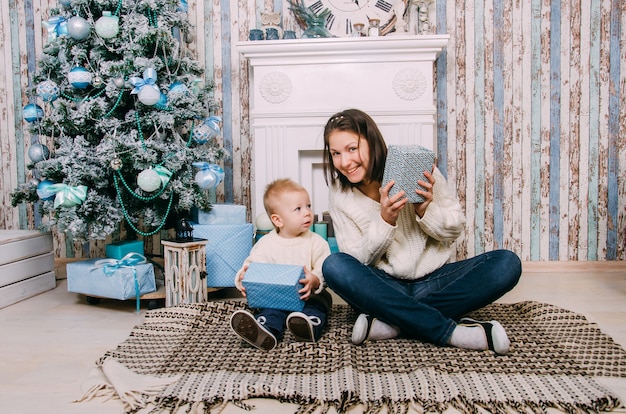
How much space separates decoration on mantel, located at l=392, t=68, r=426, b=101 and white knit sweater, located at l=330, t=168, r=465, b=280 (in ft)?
2.85

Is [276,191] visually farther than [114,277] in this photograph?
No

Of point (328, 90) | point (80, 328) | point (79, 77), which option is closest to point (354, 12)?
point (328, 90)

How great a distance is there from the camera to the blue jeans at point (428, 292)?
1537mm

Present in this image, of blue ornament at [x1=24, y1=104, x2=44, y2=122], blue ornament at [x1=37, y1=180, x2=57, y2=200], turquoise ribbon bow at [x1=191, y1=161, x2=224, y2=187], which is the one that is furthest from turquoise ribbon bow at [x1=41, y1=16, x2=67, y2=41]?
turquoise ribbon bow at [x1=191, y1=161, x2=224, y2=187]

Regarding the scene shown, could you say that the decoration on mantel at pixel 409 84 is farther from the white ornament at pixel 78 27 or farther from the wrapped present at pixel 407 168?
the white ornament at pixel 78 27

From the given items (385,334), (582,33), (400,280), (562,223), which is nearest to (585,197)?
(562,223)

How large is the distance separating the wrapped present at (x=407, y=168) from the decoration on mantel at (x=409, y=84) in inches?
40.5

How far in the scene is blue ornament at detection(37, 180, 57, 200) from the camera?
2086 mm

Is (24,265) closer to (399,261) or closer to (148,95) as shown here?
(148,95)

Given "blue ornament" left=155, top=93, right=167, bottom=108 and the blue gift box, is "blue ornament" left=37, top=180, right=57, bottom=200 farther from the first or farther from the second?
"blue ornament" left=155, top=93, right=167, bottom=108

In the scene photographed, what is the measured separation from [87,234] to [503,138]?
205 cm

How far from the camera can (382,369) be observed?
1398 mm

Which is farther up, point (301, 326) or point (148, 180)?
point (148, 180)

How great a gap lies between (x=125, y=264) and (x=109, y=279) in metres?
0.09
